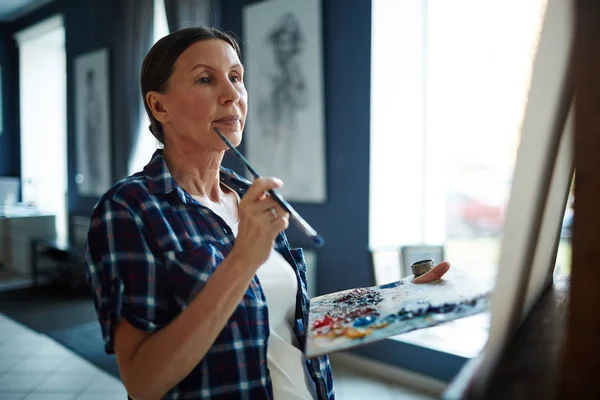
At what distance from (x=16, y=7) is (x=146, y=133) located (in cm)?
315

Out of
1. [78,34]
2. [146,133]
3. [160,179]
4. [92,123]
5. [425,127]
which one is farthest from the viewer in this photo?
[78,34]

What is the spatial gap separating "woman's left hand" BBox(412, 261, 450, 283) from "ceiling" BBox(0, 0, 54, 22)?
260 inches

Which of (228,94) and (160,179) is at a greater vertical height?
(228,94)

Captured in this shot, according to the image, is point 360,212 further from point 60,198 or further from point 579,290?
point 60,198

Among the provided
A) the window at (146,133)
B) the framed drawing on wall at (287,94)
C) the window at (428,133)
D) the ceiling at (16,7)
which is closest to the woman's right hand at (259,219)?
the window at (428,133)

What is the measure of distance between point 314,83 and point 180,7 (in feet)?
5.22

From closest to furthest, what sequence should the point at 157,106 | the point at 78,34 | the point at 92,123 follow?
the point at 157,106
the point at 92,123
the point at 78,34

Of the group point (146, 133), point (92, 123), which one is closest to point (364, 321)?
point (146, 133)

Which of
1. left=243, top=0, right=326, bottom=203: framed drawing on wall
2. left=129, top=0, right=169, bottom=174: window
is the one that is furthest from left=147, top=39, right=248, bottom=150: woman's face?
left=129, top=0, right=169, bottom=174: window

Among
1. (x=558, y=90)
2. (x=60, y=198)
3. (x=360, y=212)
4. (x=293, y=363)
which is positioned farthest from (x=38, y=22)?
(x=558, y=90)

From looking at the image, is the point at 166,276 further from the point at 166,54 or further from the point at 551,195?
the point at 551,195

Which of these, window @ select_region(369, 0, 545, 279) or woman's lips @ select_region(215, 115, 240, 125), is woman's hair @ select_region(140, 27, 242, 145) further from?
window @ select_region(369, 0, 545, 279)

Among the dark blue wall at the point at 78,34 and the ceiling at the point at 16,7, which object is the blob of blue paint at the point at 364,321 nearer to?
the dark blue wall at the point at 78,34

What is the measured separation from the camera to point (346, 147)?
312 centimetres
